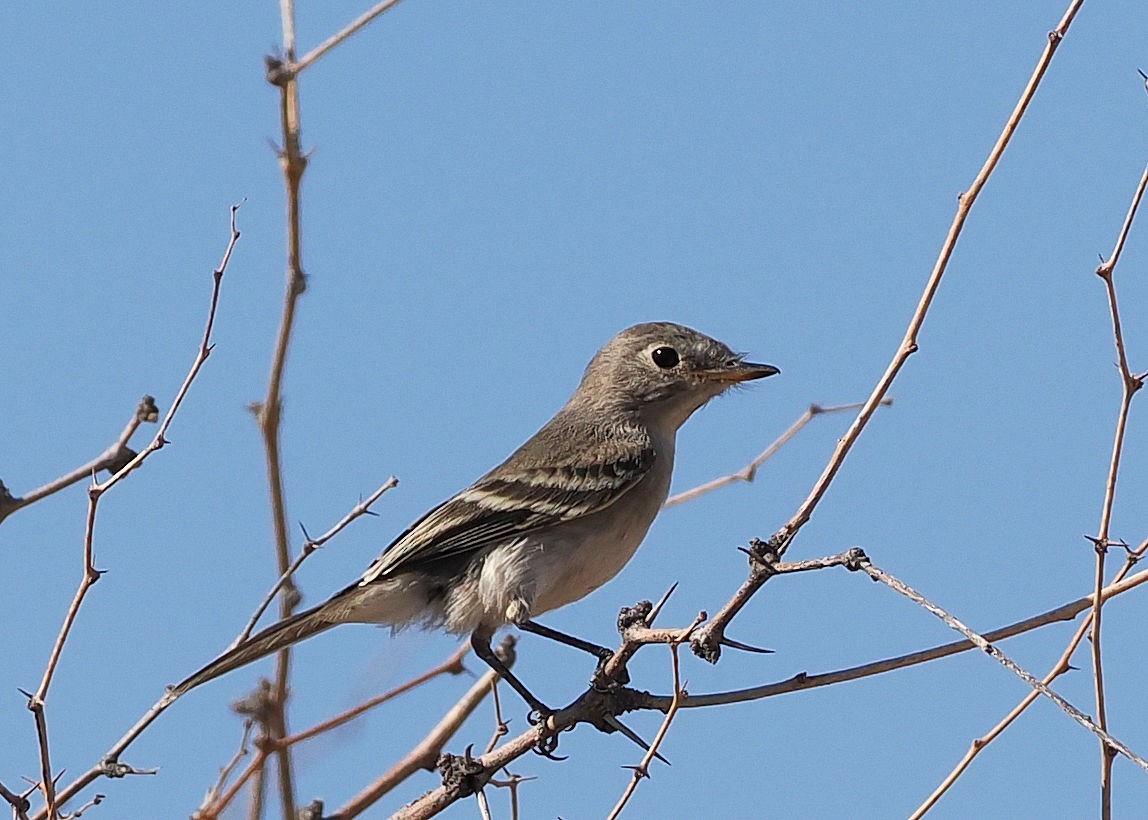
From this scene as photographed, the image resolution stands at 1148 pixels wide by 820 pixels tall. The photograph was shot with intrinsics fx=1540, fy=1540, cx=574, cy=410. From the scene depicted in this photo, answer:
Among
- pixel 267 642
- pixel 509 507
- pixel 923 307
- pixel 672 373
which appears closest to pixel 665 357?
pixel 672 373

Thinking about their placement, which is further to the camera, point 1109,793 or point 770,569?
point 770,569

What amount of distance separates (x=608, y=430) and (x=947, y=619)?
4196mm

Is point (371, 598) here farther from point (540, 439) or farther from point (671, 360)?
point (671, 360)

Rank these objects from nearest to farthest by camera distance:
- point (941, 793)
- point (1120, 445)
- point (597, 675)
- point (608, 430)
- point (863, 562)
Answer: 1. point (863, 562)
2. point (941, 793)
3. point (1120, 445)
4. point (597, 675)
5. point (608, 430)

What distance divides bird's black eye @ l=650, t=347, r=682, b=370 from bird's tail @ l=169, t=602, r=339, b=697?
2.16m

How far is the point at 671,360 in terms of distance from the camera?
743 cm

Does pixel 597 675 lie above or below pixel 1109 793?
above

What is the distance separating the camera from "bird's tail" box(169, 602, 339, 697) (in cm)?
520

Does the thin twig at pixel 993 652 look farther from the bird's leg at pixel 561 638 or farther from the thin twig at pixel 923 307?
the bird's leg at pixel 561 638

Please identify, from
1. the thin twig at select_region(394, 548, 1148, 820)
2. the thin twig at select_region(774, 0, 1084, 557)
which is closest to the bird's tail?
the thin twig at select_region(394, 548, 1148, 820)

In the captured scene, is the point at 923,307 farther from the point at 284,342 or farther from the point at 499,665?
the point at 499,665

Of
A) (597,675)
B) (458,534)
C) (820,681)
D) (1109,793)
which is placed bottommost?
(1109,793)

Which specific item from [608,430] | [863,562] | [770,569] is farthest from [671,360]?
[863,562]

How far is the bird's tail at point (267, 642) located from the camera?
5.20 metres
